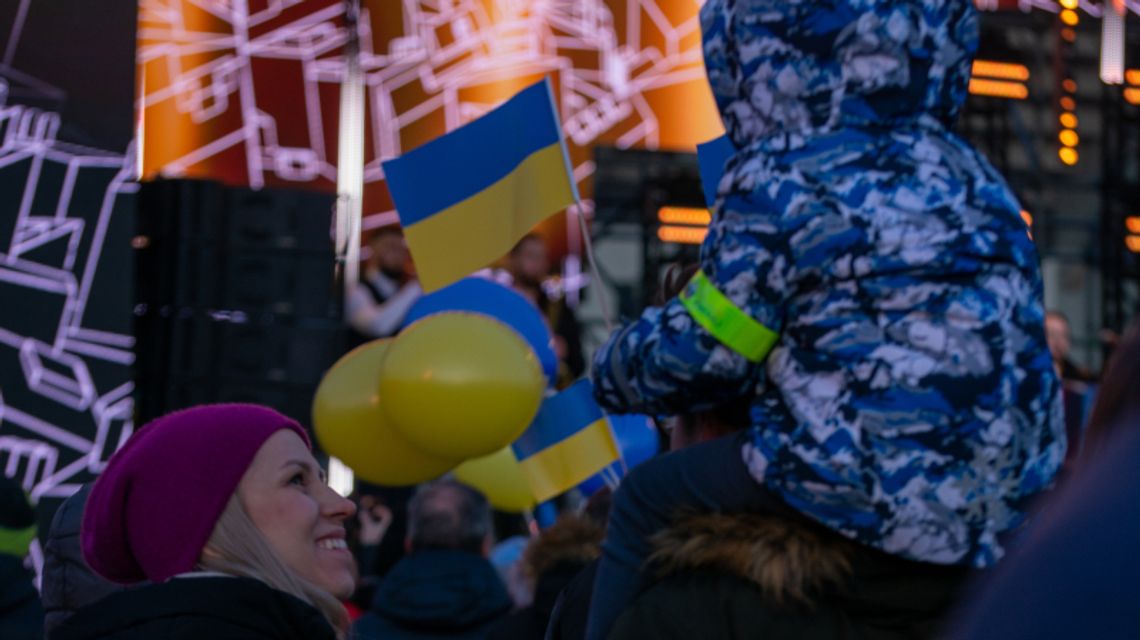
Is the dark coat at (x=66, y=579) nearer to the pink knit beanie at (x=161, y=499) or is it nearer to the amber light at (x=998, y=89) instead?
the pink knit beanie at (x=161, y=499)

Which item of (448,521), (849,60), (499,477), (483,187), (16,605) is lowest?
(499,477)

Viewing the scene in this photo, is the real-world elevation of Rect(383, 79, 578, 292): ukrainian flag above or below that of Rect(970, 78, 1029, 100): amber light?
above

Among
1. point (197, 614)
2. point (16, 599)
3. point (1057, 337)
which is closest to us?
point (197, 614)

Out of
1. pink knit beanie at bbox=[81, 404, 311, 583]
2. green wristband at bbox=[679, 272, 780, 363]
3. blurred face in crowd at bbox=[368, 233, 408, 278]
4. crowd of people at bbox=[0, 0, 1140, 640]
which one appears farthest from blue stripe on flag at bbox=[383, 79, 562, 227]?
blurred face in crowd at bbox=[368, 233, 408, 278]

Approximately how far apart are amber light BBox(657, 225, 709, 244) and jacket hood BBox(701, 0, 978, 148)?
7.37 m

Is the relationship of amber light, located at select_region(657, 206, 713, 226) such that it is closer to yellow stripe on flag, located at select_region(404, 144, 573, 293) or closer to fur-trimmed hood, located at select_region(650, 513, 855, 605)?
yellow stripe on flag, located at select_region(404, 144, 573, 293)

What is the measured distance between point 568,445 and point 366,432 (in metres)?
0.87

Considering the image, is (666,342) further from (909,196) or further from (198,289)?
(198,289)

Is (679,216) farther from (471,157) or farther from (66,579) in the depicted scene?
(66,579)

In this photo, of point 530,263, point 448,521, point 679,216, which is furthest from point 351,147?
point 448,521

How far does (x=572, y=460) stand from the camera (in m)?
3.53

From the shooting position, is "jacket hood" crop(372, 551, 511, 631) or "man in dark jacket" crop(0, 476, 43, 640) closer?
"man in dark jacket" crop(0, 476, 43, 640)

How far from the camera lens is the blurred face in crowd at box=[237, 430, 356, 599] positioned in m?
2.41

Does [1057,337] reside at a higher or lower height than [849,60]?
lower
